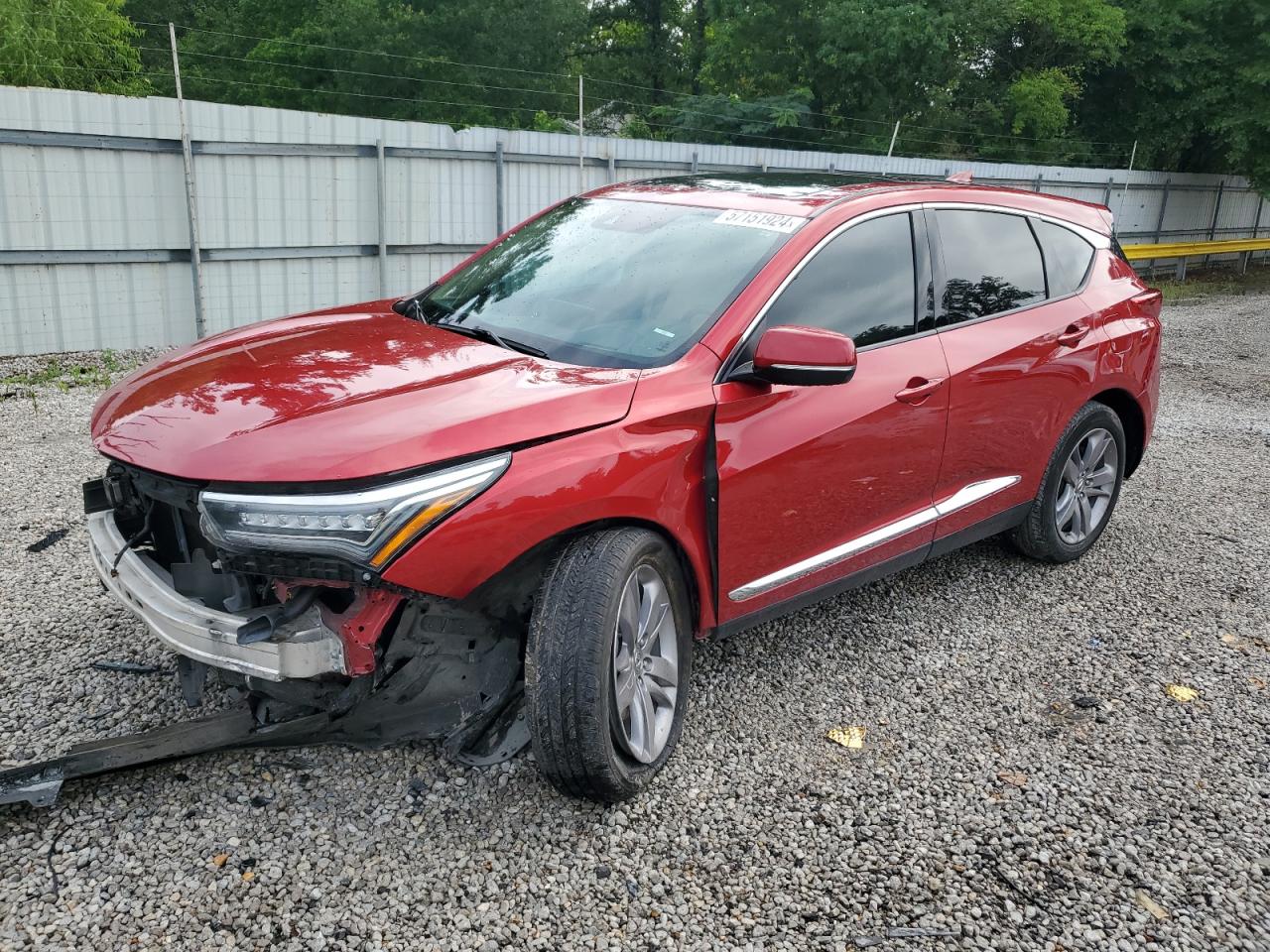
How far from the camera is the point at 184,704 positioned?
11.2 feet

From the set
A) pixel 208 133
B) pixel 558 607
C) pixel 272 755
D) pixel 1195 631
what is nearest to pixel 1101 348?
pixel 1195 631

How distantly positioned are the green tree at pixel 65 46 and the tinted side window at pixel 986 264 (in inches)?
892

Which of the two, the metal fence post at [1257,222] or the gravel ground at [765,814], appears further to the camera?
the metal fence post at [1257,222]

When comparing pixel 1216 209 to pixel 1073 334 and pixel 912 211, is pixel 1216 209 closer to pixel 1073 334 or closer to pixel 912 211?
pixel 1073 334

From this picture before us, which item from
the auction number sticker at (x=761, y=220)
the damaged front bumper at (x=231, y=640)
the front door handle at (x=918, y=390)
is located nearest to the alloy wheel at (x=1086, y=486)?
the front door handle at (x=918, y=390)

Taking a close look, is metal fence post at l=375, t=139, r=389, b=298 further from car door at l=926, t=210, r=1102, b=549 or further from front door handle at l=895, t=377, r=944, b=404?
front door handle at l=895, t=377, r=944, b=404

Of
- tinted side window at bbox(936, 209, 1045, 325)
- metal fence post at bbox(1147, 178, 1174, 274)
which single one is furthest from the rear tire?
metal fence post at bbox(1147, 178, 1174, 274)

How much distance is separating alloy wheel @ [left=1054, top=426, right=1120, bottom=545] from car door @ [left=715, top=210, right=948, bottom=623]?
3.94ft

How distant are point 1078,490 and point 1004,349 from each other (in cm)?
115

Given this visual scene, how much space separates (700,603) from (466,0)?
2708 centimetres

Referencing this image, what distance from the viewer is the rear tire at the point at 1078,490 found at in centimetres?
474

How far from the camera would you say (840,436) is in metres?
3.51

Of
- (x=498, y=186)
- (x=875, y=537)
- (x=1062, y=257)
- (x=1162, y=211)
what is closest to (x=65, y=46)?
(x=498, y=186)

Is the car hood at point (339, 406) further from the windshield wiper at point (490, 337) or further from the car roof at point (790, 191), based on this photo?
the car roof at point (790, 191)
